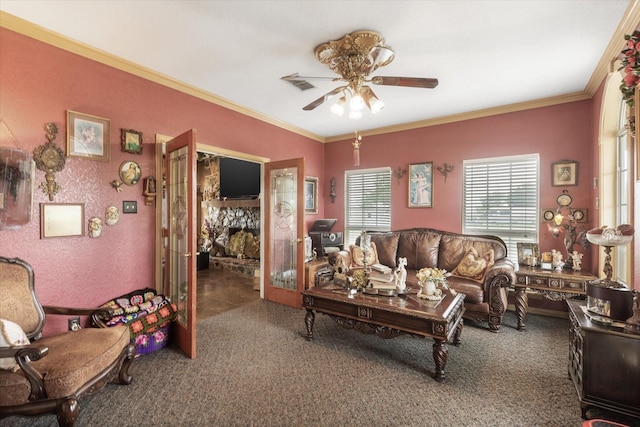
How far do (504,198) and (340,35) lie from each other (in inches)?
134

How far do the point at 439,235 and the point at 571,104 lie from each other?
2.41m

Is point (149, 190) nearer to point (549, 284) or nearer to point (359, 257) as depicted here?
point (359, 257)

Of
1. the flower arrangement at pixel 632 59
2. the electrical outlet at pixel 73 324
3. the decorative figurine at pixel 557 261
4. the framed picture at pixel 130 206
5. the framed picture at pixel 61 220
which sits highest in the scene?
the flower arrangement at pixel 632 59

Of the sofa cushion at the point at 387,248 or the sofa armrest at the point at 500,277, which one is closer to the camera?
the sofa armrest at the point at 500,277

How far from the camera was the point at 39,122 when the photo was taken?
8.04ft

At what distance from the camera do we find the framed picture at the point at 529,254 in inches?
148

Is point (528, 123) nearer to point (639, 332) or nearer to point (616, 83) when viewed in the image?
point (616, 83)

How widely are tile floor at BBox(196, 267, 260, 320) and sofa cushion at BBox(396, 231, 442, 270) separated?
8.35ft

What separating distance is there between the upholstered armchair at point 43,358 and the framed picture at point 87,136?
1.07 meters

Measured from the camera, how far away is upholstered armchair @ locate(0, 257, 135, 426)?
1666 millimetres

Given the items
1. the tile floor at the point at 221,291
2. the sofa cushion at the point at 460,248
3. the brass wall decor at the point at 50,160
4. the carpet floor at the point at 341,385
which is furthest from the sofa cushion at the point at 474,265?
the brass wall decor at the point at 50,160


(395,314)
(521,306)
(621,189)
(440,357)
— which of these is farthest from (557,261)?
(395,314)

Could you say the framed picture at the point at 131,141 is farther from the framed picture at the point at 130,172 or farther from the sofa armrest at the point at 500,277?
the sofa armrest at the point at 500,277

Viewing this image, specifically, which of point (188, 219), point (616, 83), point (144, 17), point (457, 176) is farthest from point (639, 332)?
point (144, 17)
